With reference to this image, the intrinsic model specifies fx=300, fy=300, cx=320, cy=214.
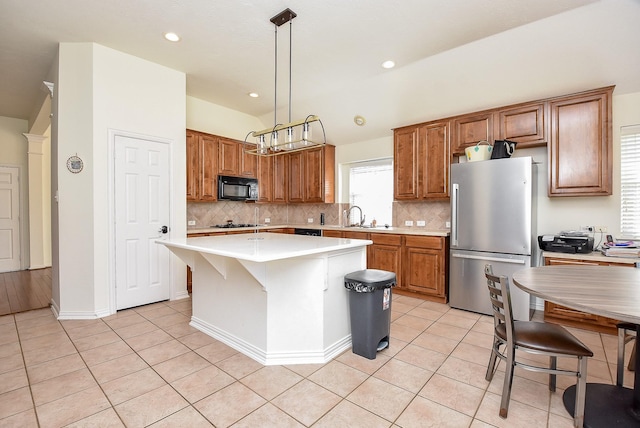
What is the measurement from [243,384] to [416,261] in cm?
285

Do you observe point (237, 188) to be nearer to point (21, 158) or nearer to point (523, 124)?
point (523, 124)

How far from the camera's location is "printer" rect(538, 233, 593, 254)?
3092 millimetres

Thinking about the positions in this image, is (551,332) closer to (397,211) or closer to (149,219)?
(397,211)

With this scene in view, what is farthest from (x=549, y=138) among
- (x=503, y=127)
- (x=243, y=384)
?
(x=243, y=384)

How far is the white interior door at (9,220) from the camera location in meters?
5.80

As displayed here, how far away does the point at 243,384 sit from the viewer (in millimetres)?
2117

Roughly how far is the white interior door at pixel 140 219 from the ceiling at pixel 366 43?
3.89 feet

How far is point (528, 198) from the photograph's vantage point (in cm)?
326

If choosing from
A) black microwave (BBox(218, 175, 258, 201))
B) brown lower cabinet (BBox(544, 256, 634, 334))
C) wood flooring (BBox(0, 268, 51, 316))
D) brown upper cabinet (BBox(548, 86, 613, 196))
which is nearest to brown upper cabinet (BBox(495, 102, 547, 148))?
brown upper cabinet (BBox(548, 86, 613, 196))

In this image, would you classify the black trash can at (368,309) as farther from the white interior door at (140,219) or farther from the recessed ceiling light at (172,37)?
the recessed ceiling light at (172,37)

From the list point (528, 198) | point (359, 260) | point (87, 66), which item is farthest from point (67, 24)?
point (528, 198)

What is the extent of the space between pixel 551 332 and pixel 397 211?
10.6 ft

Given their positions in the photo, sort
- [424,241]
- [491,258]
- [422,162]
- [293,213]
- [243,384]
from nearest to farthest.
Answer: 1. [243,384]
2. [491,258]
3. [424,241]
4. [422,162]
5. [293,213]

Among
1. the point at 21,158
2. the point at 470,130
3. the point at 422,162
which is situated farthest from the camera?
the point at 21,158
